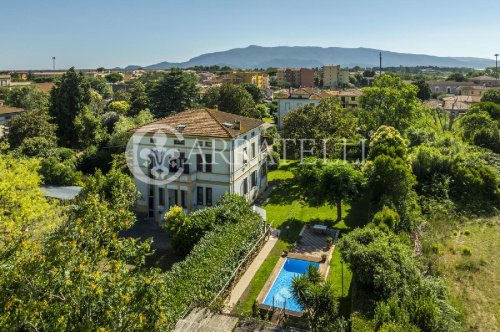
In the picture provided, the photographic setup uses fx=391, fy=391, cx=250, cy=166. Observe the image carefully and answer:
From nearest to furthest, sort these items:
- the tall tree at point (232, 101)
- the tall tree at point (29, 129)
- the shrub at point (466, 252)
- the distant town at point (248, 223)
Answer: the distant town at point (248, 223)
the shrub at point (466, 252)
the tall tree at point (29, 129)
the tall tree at point (232, 101)

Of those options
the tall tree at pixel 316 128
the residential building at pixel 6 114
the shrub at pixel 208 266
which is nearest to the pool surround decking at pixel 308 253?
the shrub at pixel 208 266

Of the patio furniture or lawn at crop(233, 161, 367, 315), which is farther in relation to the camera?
the patio furniture

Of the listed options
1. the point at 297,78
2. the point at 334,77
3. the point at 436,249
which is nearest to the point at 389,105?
the point at 436,249

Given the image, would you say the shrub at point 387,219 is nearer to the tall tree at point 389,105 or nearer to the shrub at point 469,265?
the shrub at point 469,265

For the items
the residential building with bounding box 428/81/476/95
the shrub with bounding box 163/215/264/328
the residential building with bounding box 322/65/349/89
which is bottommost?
the shrub with bounding box 163/215/264/328

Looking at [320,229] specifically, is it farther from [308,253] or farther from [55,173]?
[55,173]

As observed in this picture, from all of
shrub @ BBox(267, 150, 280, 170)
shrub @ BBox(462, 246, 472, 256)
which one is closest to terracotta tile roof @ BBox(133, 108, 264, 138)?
shrub @ BBox(267, 150, 280, 170)

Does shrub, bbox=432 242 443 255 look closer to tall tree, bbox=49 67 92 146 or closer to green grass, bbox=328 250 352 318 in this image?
green grass, bbox=328 250 352 318
